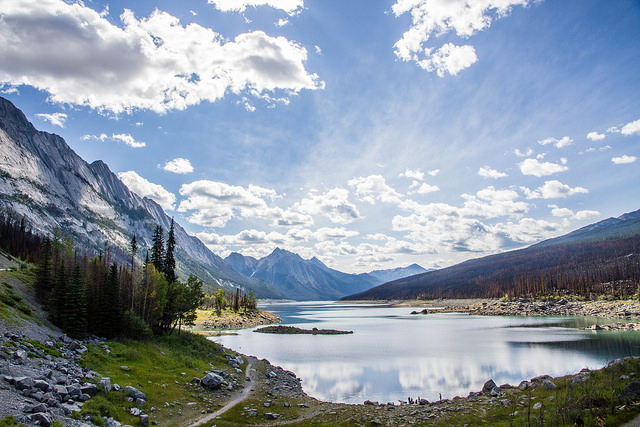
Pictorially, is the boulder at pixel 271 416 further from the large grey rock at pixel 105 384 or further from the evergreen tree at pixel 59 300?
the evergreen tree at pixel 59 300

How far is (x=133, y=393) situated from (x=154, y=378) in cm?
633

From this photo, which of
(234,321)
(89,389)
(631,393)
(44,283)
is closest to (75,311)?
(44,283)

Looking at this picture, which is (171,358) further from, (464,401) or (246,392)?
(464,401)

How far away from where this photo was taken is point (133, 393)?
2750 centimetres

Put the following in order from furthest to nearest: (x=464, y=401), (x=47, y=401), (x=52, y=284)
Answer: (x=52, y=284) → (x=464, y=401) → (x=47, y=401)

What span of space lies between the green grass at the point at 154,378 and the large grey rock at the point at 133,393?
30.0 inches

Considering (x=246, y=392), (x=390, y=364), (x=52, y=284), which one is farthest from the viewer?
(x=390, y=364)

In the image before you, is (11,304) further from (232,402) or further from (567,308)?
(567,308)

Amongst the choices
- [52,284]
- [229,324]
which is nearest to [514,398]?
[52,284]

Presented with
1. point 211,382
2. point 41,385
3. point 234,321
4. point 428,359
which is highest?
point 41,385

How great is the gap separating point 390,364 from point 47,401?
48.9 m

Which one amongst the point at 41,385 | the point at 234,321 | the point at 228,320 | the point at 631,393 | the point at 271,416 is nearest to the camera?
the point at 41,385

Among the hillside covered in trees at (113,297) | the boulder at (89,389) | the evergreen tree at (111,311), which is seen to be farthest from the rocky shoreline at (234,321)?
the boulder at (89,389)

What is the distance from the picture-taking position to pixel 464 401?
33.2 m
